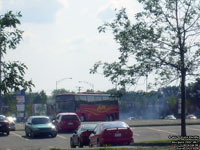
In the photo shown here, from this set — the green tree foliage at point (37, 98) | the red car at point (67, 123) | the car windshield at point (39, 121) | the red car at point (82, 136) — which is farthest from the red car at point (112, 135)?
the green tree foliage at point (37, 98)

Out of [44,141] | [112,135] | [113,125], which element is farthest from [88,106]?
[112,135]

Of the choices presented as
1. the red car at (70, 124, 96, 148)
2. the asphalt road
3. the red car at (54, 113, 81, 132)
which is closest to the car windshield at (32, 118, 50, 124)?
the asphalt road

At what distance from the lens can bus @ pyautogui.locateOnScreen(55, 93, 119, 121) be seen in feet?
184

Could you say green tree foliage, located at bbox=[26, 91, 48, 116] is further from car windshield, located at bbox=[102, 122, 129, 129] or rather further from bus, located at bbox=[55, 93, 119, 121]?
car windshield, located at bbox=[102, 122, 129, 129]

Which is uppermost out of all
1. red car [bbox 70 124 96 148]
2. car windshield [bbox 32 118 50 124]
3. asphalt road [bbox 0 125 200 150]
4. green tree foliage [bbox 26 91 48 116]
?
green tree foliage [bbox 26 91 48 116]

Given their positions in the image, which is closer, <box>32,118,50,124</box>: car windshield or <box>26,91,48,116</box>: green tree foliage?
<box>32,118,50,124</box>: car windshield

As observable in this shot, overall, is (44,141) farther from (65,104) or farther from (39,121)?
(65,104)

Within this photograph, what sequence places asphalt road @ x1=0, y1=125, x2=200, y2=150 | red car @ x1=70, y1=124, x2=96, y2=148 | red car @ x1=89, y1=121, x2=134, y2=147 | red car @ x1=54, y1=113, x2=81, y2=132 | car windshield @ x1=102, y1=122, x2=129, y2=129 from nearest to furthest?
red car @ x1=89, y1=121, x2=134, y2=147
car windshield @ x1=102, y1=122, x2=129, y2=129
red car @ x1=70, y1=124, x2=96, y2=148
asphalt road @ x1=0, y1=125, x2=200, y2=150
red car @ x1=54, y1=113, x2=81, y2=132

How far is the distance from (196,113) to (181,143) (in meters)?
88.5

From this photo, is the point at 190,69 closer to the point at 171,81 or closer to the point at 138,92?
the point at 171,81

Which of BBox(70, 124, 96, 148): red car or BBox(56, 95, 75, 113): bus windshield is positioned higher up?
BBox(56, 95, 75, 113): bus windshield

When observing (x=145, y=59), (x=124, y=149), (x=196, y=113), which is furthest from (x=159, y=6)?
(x=196, y=113)

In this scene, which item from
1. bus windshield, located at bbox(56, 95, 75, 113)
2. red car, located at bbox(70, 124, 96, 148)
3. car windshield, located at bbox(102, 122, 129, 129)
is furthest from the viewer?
bus windshield, located at bbox(56, 95, 75, 113)

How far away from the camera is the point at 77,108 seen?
56219 mm
